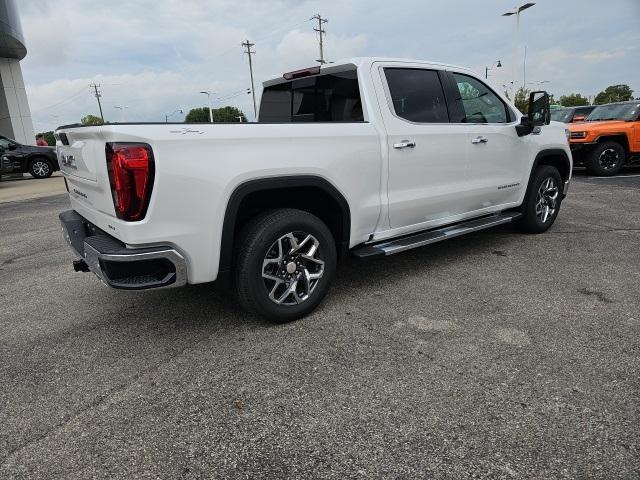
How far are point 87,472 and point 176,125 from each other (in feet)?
5.78

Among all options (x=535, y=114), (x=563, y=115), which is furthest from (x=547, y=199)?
(x=563, y=115)

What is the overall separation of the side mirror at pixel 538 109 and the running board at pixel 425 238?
1.02 m

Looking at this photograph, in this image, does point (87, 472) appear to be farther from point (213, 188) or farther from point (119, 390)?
point (213, 188)

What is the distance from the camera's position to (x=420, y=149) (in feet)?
12.2

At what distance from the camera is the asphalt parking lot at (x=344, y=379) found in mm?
1930

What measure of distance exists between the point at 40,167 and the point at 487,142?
16627 mm

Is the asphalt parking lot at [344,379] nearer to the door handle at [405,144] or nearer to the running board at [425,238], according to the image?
the running board at [425,238]

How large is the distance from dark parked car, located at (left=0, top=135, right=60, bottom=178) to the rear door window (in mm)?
14748

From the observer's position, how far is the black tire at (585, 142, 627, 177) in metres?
10.4

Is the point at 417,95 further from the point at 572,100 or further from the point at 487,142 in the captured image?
the point at 572,100

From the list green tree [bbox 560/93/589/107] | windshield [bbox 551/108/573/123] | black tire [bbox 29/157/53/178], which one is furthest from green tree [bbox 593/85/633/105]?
black tire [bbox 29/157/53/178]

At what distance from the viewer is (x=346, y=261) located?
471cm

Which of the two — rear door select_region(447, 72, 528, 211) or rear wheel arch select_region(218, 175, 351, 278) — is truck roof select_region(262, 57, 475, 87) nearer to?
rear door select_region(447, 72, 528, 211)

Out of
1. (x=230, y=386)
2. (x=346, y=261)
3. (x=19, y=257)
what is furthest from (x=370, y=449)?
(x=19, y=257)
